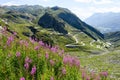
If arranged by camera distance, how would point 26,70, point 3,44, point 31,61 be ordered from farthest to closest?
point 3,44
point 31,61
point 26,70

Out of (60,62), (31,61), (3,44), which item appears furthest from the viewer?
(3,44)

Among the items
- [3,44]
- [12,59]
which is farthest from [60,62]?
[3,44]

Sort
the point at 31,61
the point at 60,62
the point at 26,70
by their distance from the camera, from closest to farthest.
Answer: the point at 26,70
the point at 31,61
the point at 60,62

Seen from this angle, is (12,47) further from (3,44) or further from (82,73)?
(82,73)

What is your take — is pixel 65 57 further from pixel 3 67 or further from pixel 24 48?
pixel 3 67

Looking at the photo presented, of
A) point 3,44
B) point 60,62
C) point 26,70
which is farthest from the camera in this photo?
point 3,44

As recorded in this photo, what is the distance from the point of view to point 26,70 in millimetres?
9156

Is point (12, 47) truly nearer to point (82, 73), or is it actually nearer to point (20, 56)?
point (20, 56)

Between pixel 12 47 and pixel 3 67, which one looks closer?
pixel 3 67

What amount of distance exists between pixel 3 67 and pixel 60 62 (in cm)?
249

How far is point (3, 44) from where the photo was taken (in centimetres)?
1192

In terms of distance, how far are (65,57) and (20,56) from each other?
5.96 feet

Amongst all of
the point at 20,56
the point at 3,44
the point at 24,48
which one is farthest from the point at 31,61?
the point at 3,44

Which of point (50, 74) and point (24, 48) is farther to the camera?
point (24, 48)
